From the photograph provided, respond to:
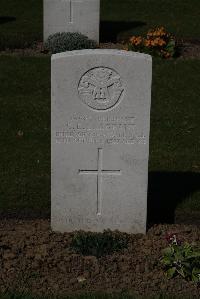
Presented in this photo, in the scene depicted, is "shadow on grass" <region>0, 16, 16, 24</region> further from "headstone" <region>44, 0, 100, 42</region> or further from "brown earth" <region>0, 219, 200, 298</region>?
"brown earth" <region>0, 219, 200, 298</region>

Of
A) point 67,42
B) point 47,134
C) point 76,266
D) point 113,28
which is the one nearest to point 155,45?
point 67,42

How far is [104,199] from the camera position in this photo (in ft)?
25.1

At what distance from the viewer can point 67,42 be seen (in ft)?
49.8

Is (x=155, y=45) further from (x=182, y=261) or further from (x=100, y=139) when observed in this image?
(x=182, y=261)

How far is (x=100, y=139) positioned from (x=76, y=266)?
3.91 ft

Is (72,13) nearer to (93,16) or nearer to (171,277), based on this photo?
(93,16)

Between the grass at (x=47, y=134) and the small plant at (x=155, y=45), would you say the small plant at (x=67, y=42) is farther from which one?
the small plant at (x=155, y=45)

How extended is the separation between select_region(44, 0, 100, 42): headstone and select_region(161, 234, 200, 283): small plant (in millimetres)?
9571

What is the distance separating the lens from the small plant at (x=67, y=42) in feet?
49.7

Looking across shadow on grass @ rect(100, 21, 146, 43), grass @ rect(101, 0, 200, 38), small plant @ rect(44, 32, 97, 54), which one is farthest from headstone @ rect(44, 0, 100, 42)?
grass @ rect(101, 0, 200, 38)

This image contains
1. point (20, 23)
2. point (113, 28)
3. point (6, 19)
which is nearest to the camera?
point (113, 28)

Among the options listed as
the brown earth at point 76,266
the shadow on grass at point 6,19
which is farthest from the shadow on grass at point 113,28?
the brown earth at point 76,266

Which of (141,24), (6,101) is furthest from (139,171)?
(141,24)

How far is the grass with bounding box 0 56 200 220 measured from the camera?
8.86 metres
